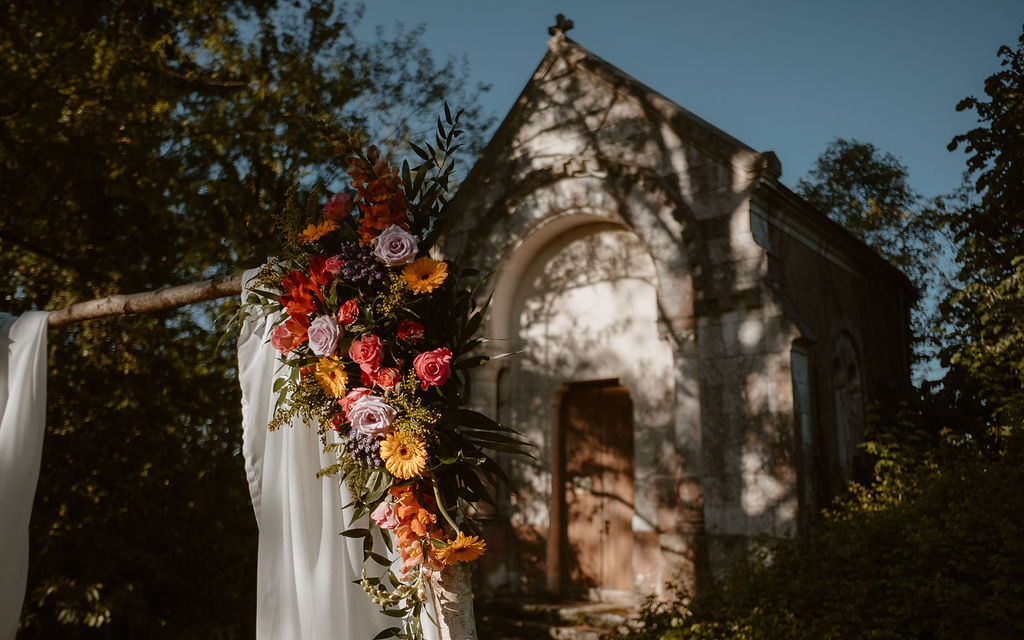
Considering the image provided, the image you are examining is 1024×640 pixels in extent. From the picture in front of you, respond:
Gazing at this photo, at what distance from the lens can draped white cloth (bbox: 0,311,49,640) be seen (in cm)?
426

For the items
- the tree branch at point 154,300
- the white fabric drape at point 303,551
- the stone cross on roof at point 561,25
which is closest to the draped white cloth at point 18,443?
the tree branch at point 154,300

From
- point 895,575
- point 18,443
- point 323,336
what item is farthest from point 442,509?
point 895,575

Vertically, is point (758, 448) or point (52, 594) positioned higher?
point (758, 448)

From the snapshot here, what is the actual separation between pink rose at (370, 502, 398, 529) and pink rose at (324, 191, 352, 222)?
1.26 metres

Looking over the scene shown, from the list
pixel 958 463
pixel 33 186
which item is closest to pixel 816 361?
pixel 958 463

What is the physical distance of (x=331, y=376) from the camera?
291 cm

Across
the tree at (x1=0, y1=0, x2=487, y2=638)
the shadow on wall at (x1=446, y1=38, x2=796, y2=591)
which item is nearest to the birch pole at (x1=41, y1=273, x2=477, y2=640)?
the tree at (x1=0, y1=0, x2=487, y2=638)

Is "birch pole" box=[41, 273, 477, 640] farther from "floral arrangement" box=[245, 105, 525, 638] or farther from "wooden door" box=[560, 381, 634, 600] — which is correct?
"wooden door" box=[560, 381, 634, 600]

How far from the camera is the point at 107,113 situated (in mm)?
7926

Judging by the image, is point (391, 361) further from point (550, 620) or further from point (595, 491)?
point (595, 491)

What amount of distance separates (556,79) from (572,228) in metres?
2.03

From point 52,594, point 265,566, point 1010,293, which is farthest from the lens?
point 1010,293

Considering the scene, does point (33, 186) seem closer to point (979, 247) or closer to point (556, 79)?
point (556, 79)

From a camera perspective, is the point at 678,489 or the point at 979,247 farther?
the point at 979,247
